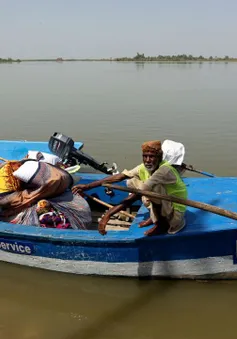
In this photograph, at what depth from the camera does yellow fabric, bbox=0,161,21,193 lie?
4.28 meters

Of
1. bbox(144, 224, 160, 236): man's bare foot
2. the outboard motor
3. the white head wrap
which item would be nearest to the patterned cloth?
bbox(144, 224, 160, 236): man's bare foot

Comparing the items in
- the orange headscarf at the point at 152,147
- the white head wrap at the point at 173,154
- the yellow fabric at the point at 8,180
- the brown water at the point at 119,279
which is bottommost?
the brown water at the point at 119,279

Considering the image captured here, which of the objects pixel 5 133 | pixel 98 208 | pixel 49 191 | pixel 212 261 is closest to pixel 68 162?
pixel 98 208

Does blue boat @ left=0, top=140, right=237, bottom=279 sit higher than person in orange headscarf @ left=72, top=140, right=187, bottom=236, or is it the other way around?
person in orange headscarf @ left=72, top=140, right=187, bottom=236

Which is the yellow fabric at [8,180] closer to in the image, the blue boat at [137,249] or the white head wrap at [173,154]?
the blue boat at [137,249]

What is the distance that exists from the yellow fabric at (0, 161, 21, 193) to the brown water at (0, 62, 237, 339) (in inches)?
32.2

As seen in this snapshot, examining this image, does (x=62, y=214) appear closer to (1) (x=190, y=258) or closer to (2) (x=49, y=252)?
(2) (x=49, y=252)

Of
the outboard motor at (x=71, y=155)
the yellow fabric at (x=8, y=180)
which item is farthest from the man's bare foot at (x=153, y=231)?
Result: the outboard motor at (x=71, y=155)

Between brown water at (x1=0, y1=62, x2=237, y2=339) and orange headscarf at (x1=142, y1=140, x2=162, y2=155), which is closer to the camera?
orange headscarf at (x1=142, y1=140, x2=162, y2=155)

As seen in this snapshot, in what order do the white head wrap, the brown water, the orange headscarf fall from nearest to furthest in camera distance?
the orange headscarf, the brown water, the white head wrap

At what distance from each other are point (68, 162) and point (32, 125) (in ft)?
21.1

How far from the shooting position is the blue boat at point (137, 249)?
3588 millimetres

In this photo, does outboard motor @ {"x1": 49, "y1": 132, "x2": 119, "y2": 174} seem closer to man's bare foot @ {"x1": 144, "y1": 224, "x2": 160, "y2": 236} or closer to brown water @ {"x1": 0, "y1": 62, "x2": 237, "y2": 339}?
brown water @ {"x1": 0, "y1": 62, "x2": 237, "y2": 339}

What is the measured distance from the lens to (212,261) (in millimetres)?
3676
